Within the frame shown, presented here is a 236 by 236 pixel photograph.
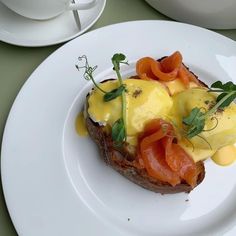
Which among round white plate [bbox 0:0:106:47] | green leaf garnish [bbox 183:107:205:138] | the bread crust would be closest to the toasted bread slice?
the bread crust

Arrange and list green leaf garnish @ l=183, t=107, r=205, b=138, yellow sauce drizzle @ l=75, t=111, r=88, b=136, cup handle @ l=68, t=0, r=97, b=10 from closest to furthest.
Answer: green leaf garnish @ l=183, t=107, r=205, b=138
yellow sauce drizzle @ l=75, t=111, r=88, b=136
cup handle @ l=68, t=0, r=97, b=10

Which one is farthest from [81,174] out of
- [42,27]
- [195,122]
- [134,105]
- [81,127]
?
[42,27]

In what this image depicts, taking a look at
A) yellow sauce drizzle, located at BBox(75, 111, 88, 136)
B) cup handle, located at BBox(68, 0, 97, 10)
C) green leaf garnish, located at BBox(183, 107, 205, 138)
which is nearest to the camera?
green leaf garnish, located at BBox(183, 107, 205, 138)

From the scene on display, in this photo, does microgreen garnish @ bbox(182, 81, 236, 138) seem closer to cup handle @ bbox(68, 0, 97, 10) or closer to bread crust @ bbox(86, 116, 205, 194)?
bread crust @ bbox(86, 116, 205, 194)

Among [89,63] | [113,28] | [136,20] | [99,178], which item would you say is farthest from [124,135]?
[136,20]

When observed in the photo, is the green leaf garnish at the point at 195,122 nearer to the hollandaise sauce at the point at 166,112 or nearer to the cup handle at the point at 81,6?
the hollandaise sauce at the point at 166,112

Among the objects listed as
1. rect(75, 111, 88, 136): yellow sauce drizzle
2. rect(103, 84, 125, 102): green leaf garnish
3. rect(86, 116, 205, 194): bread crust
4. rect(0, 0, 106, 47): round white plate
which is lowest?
rect(86, 116, 205, 194): bread crust

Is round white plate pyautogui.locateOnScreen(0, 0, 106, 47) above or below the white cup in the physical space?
below
